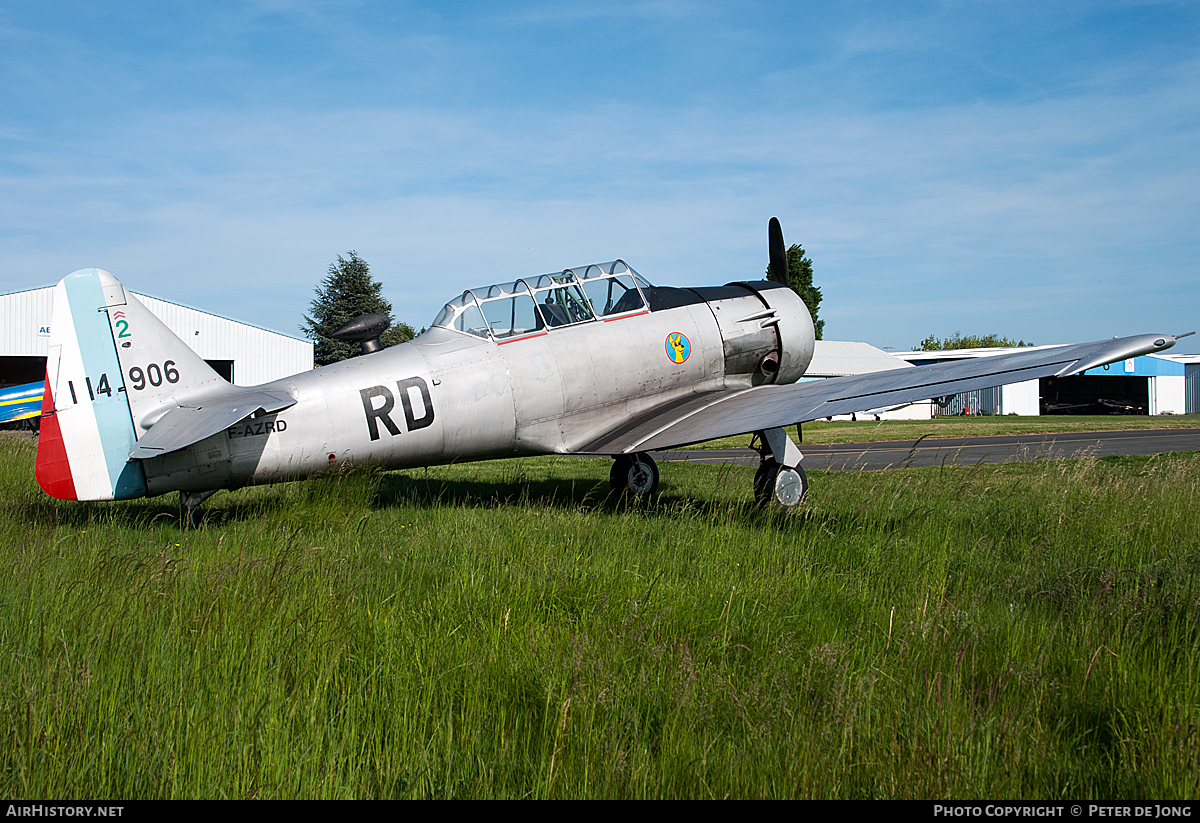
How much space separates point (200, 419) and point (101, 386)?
1.16 m

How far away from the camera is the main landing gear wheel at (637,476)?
32.9ft

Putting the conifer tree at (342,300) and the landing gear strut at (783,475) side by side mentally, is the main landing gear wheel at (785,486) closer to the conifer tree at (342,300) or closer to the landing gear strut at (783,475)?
the landing gear strut at (783,475)

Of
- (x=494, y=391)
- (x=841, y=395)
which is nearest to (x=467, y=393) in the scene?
(x=494, y=391)

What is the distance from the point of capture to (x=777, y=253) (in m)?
12.2

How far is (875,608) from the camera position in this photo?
390 centimetres

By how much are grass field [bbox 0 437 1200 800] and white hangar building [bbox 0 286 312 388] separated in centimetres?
2941

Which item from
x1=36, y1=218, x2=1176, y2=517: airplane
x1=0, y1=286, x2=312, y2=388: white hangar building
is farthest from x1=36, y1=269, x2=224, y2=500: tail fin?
x1=0, y1=286, x2=312, y2=388: white hangar building

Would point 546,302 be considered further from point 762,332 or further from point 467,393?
point 762,332

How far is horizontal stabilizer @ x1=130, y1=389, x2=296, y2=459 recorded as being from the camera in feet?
21.5

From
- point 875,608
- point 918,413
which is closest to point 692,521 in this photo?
point 875,608

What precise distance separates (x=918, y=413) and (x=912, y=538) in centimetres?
4747

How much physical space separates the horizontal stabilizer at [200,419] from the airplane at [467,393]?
0.02 metres

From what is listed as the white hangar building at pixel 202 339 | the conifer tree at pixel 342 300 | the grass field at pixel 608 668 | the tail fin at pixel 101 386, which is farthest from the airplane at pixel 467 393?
the conifer tree at pixel 342 300

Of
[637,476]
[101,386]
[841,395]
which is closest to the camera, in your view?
[101,386]
